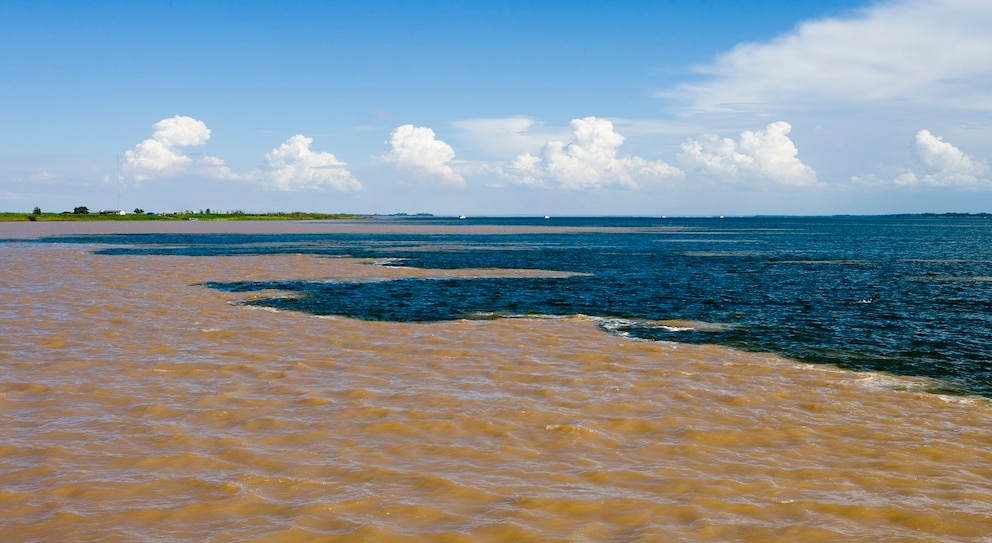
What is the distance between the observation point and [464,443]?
14.7m

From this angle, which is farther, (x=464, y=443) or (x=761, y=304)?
(x=761, y=304)

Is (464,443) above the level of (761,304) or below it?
below

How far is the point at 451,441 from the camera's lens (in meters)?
14.9

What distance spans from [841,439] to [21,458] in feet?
52.2

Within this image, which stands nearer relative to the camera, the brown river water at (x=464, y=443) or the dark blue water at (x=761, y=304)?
the brown river water at (x=464, y=443)

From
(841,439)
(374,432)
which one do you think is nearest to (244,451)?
(374,432)

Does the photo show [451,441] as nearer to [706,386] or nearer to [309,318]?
[706,386]

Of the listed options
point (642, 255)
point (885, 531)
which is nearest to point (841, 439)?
point (885, 531)

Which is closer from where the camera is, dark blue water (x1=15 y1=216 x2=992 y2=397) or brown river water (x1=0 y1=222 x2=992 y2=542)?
brown river water (x1=0 y1=222 x2=992 y2=542)

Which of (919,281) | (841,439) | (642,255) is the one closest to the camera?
(841,439)

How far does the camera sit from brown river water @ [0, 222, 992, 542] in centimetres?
1097

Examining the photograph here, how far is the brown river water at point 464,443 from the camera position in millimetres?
10969

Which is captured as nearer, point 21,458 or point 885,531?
point 885,531

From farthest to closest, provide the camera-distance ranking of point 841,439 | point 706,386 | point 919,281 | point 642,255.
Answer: point 642,255 < point 919,281 < point 706,386 < point 841,439
